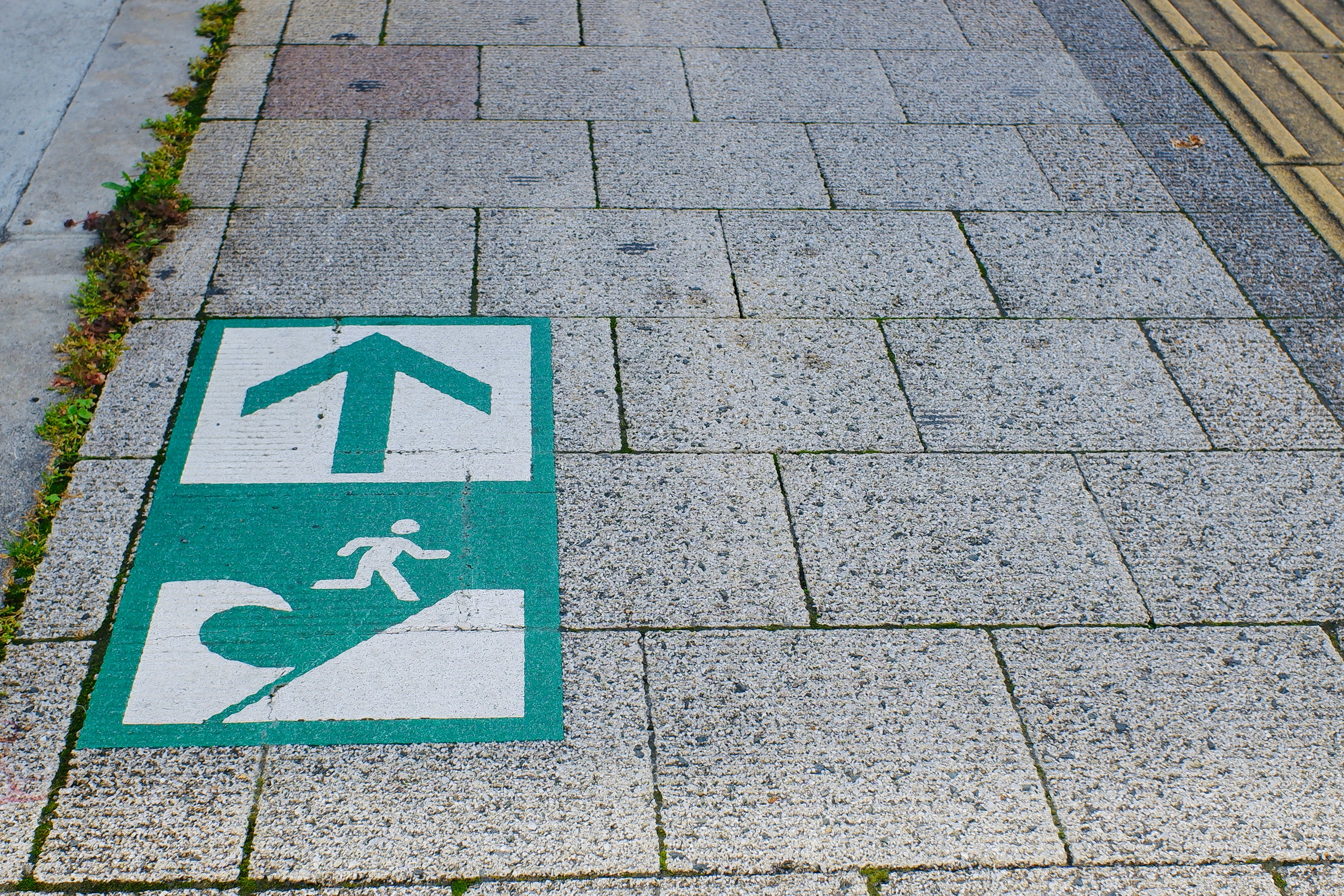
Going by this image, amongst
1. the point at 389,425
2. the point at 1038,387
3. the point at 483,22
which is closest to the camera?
the point at 389,425

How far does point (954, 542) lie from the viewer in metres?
3.55

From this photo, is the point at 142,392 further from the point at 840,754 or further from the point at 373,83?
the point at 840,754

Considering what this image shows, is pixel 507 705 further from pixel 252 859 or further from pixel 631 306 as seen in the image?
pixel 631 306

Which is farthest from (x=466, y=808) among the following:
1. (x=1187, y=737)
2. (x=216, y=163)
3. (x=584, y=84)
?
(x=584, y=84)

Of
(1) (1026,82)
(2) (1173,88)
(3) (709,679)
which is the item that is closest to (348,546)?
(3) (709,679)

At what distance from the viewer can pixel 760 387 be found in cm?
410

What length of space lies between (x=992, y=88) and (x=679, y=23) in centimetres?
214

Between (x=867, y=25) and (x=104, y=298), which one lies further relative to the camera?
(x=867, y=25)

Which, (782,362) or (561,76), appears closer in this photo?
(782,362)

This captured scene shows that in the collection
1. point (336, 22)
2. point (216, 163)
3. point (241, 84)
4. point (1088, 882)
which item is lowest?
point (1088, 882)

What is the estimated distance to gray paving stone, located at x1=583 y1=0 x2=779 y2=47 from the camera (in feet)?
21.2

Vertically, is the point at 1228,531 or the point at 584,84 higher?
the point at 584,84

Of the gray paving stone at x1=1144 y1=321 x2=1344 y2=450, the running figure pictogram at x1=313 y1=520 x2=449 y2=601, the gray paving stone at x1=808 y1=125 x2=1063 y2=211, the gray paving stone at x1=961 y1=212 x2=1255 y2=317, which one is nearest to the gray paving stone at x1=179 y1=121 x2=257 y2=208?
the running figure pictogram at x1=313 y1=520 x2=449 y2=601

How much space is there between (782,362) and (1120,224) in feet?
7.48
